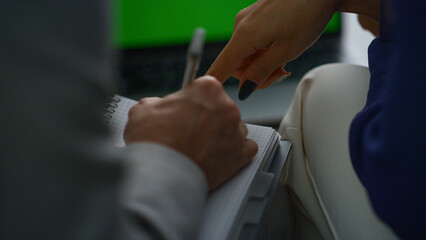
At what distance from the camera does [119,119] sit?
1.64 feet

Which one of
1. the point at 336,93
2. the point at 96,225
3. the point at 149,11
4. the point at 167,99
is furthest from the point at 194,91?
the point at 149,11

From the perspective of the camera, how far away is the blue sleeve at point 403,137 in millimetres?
344

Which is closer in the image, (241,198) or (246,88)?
(241,198)

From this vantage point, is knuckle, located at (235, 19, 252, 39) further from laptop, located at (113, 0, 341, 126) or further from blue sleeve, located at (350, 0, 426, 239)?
laptop, located at (113, 0, 341, 126)

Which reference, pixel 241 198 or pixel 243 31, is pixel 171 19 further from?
pixel 241 198

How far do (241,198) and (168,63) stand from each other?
879 millimetres

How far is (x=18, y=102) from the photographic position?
0.19 meters

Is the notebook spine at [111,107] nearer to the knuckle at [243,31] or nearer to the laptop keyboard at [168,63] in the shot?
the knuckle at [243,31]

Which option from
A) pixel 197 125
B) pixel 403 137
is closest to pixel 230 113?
pixel 197 125

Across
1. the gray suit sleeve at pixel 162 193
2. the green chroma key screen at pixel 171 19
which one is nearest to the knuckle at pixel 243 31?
the gray suit sleeve at pixel 162 193

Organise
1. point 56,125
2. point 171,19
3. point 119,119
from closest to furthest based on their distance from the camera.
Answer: point 56,125
point 119,119
point 171,19

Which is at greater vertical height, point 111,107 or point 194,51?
point 194,51

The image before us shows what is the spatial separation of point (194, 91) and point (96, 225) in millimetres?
153

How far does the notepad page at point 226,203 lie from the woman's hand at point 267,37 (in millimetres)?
129
